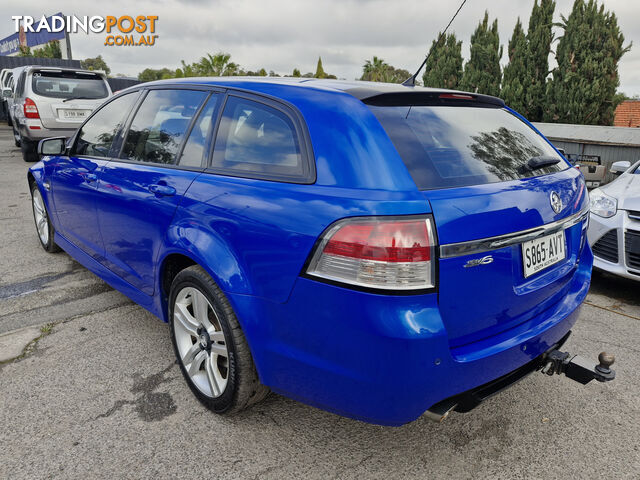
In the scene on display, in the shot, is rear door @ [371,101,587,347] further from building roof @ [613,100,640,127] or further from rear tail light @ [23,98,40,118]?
building roof @ [613,100,640,127]

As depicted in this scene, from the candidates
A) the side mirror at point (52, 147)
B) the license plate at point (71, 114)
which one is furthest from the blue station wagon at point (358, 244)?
the license plate at point (71, 114)

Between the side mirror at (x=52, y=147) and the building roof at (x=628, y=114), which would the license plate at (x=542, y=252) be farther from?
the building roof at (x=628, y=114)

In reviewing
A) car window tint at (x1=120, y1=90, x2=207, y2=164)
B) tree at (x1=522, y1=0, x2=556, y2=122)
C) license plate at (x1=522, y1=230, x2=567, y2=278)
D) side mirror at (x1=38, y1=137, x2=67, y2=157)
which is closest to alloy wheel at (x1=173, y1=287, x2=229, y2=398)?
car window tint at (x1=120, y1=90, x2=207, y2=164)

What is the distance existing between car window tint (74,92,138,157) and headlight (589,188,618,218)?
12.6 feet

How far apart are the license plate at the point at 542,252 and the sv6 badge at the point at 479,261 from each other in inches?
8.8

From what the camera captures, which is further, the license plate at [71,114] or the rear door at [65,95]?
the license plate at [71,114]

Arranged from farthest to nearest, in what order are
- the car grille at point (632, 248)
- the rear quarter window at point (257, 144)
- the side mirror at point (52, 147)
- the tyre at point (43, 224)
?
the tyre at point (43, 224) → the car grille at point (632, 248) → the side mirror at point (52, 147) → the rear quarter window at point (257, 144)

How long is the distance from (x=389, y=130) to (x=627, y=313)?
3062mm

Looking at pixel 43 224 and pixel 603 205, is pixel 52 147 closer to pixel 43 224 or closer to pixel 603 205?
pixel 43 224

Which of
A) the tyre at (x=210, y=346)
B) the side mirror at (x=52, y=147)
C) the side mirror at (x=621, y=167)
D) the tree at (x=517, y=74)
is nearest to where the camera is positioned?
the tyre at (x=210, y=346)

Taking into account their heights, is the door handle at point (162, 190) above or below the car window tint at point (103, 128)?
below

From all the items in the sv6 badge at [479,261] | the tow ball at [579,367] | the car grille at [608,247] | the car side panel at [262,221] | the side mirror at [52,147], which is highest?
the side mirror at [52,147]

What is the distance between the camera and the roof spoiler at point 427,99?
6.90 feet

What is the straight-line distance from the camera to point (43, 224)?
476 cm
